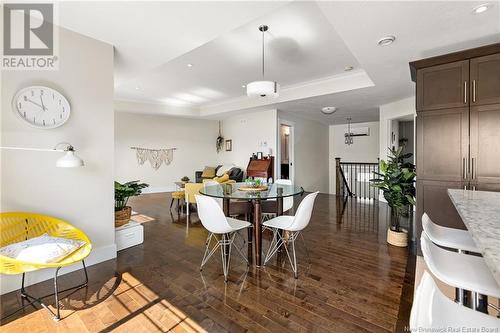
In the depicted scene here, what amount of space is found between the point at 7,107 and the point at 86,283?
1.77 m

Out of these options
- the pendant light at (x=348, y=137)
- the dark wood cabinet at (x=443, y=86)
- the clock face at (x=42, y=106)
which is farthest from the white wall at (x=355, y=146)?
the clock face at (x=42, y=106)

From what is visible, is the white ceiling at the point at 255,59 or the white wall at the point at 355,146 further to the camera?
→ the white wall at the point at 355,146

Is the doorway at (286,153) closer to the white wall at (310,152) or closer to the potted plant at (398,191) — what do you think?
the white wall at (310,152)

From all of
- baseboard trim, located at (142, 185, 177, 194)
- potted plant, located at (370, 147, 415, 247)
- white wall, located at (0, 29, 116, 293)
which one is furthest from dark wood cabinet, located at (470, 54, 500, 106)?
baseboard trim, located at (142, 185, 177, 194)

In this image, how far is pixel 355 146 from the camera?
8961 millimetres

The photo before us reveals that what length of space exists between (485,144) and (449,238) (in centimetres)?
166

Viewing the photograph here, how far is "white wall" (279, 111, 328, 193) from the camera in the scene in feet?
24.5

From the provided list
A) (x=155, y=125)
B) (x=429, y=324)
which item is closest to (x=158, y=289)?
(x=429, y=324)

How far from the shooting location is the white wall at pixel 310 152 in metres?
7.48

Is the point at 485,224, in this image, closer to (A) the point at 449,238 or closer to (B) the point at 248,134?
(A) the point at 449,238

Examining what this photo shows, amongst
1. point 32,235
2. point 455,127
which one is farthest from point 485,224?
point 32,235

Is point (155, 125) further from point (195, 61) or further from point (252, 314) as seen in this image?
point (252, 314)

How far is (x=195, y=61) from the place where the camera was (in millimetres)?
4008

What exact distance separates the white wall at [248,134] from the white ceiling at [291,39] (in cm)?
146
